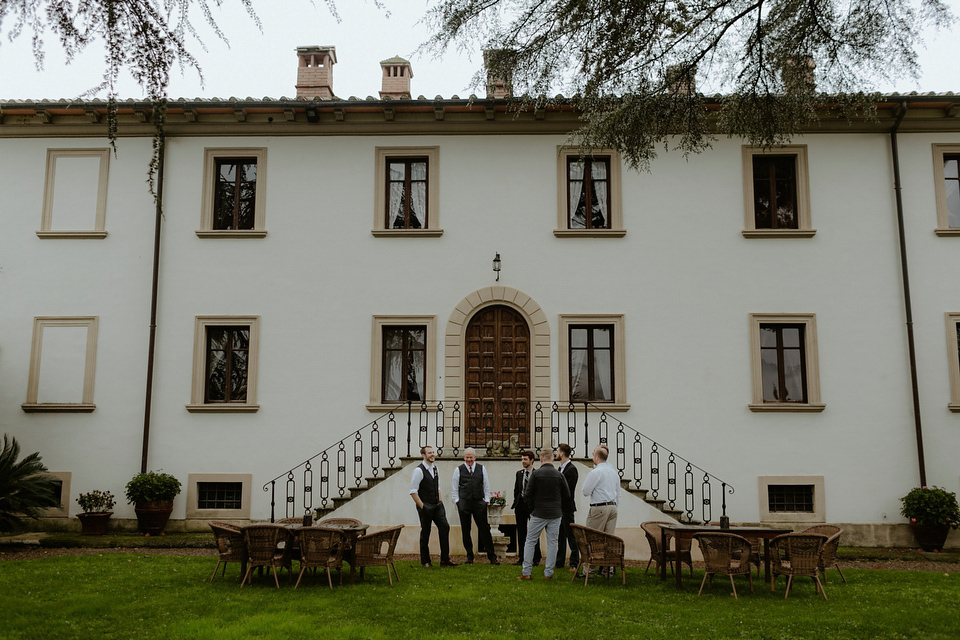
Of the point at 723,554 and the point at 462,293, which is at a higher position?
the point at 462,293

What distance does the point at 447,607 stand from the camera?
8719 mm

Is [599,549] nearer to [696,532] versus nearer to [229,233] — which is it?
[696,532]

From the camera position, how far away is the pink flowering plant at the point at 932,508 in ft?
47.4

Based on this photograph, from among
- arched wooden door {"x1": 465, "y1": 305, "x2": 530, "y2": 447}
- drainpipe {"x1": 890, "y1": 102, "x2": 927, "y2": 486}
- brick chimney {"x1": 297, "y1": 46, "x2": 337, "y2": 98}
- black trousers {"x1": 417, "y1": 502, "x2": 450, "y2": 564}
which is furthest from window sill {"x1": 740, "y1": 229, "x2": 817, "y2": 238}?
brick chimney {"x1": 297, "y1": 46, "x2": 337, "y2": 98}

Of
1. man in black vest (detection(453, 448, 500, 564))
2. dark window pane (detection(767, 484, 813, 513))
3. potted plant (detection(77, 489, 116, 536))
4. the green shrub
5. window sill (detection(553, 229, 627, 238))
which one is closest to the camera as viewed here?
man in black vest (detection(453, 448, 500, 564))

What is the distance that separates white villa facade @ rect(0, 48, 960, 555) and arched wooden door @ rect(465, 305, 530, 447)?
5 centimetres

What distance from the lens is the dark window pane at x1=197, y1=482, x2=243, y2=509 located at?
15.7 metres

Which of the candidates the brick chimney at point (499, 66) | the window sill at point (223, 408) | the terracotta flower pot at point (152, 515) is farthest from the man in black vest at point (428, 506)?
the terracotta flower pot at point (152, 515)

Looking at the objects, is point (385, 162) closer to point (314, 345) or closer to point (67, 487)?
point (314, 345)

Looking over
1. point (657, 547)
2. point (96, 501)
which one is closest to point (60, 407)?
point (96, 501)

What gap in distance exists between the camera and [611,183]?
1647 centimetres

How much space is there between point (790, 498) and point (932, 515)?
7.27ft

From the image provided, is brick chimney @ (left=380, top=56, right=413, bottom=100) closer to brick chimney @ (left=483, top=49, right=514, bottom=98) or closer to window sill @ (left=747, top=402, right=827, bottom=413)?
window sill @ (left=747, top=402, right=827, bottom=413)

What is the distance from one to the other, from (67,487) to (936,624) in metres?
13.8
